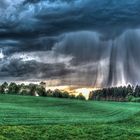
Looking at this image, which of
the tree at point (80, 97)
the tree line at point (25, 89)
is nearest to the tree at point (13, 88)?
the tree line at point (25, 89)

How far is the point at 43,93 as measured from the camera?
16412cm

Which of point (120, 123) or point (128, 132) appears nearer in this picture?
point (128, 132)

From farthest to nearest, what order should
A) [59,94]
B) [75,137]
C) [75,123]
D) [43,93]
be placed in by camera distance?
[59,94] → [43,93] → [75,123] → [75,137]

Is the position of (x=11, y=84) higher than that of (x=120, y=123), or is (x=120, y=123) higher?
(x=11, y=84)

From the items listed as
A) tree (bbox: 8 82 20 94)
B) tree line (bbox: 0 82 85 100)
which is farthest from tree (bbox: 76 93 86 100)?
tree (bbox: 8 82 20 94)

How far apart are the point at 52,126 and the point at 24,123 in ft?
10.5

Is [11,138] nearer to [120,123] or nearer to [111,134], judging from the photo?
[111,134]

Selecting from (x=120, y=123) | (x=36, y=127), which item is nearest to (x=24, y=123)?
(x=36, y=127)

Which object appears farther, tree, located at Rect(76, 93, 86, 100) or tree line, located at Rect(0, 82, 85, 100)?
tree, located at Rect(76, 93, 86, 100)

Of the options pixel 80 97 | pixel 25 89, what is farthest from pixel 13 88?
pixel 80 97

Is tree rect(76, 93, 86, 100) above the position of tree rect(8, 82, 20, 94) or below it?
below

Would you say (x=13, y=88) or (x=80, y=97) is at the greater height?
(x=13, y=88)

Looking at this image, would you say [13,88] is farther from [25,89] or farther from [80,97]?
[80,97]

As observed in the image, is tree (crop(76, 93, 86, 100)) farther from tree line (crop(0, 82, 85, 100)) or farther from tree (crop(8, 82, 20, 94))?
tree (crop(8, 82, 20, 94))
